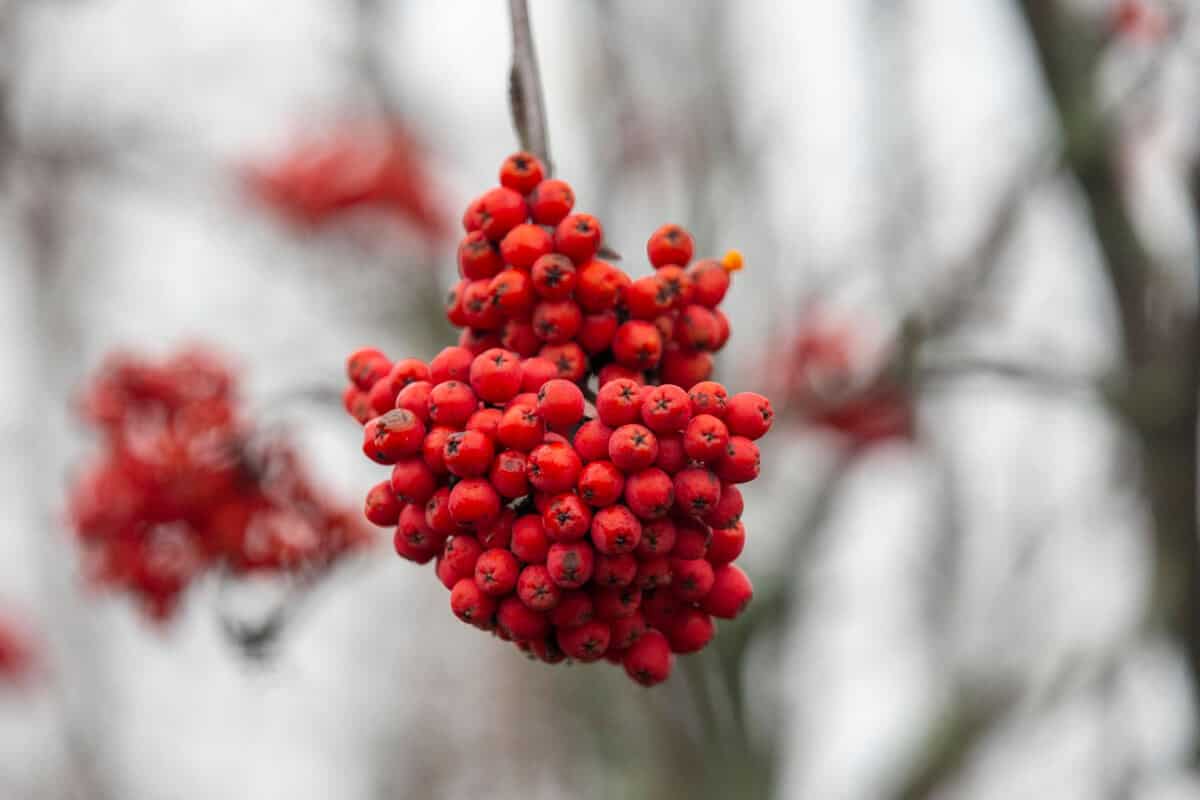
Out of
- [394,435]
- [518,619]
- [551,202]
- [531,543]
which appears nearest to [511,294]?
[551,202]

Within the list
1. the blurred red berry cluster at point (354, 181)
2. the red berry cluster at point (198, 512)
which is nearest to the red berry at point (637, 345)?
the red berry cluster at point (198, 512)

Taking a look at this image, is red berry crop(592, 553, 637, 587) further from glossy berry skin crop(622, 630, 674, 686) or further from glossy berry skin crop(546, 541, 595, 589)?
glossy berry skin crop(622, 630, 674, 686)

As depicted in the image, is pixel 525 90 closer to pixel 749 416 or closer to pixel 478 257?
pixel 478 257

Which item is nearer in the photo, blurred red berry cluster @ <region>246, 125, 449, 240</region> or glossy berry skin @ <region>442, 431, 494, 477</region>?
glossy berry skin @ <region>442, 431, 494, 477</region>

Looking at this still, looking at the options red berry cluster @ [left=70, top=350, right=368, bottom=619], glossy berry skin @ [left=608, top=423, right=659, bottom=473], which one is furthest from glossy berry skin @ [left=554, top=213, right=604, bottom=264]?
red berry cluster @ [left=70, top=350, right=368, bottom=619]

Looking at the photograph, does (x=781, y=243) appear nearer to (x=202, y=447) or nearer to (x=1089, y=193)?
(x=1089, y=193)

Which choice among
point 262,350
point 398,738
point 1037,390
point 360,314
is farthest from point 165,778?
point 1037,390
